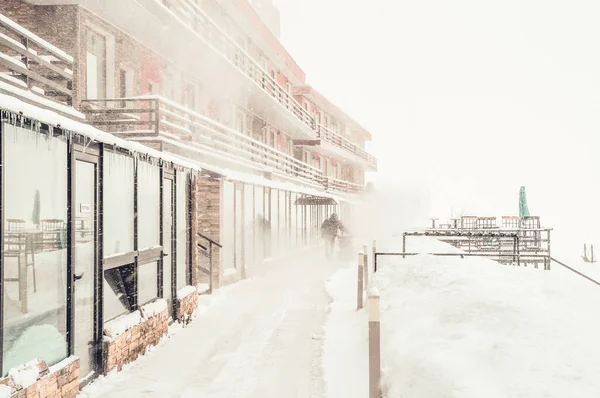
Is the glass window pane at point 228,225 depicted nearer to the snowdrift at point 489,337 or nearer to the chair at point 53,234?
the snowdrift at point 489,337

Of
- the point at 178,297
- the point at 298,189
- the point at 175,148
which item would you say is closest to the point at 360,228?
the point at 298,189

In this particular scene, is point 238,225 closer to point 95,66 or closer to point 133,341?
point 95,66

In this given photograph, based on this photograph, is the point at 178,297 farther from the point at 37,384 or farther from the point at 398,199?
the point at 398,199

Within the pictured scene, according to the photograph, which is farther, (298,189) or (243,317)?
(298,189)

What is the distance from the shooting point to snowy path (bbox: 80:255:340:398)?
20.2 ft

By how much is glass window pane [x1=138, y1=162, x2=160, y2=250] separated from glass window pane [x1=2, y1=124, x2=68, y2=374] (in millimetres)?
2402

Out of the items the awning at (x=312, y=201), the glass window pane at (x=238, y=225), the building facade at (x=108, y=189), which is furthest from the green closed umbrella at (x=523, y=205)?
the glass window pane at (x=238, y=225)

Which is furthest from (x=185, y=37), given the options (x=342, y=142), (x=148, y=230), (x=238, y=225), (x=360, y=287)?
(x=342, y=142)

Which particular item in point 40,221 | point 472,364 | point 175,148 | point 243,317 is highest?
point 175,148

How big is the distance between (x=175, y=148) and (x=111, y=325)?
6.61 metres

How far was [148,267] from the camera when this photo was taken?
8562mm

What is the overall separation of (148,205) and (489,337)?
5.66 metres

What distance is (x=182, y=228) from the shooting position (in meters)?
10.5

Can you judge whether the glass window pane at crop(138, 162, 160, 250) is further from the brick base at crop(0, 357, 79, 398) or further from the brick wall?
the brick wall
